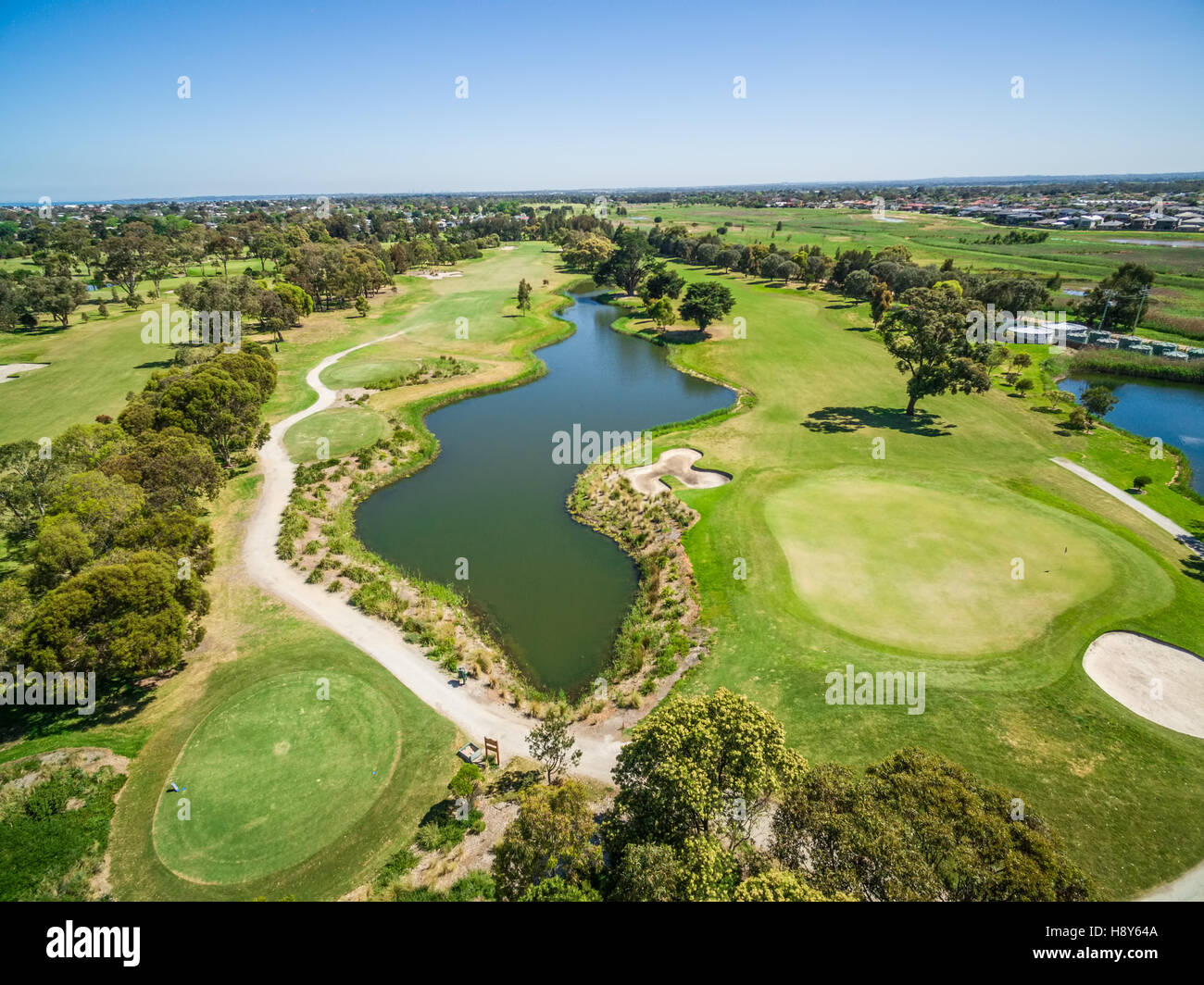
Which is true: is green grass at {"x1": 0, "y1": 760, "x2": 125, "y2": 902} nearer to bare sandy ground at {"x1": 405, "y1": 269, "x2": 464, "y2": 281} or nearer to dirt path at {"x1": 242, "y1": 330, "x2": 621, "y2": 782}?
dirt path at {"x1": 242, "y1": 330, "x2": 621, "y2": 782}

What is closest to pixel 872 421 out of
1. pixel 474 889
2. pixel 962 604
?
pixel 962 604

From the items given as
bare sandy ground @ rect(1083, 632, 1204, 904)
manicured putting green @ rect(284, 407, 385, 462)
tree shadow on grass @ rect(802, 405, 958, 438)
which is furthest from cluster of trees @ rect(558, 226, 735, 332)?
bare sandy ground @ rect(1083, 632, 1204, 904)

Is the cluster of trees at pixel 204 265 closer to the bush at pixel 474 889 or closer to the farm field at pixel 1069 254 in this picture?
the bush at pixel 474 889

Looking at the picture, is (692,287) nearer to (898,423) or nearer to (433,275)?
(898,423)

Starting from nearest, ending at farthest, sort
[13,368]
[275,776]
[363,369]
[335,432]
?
[275,776]
[335,432]
[13,368]
[363,369]

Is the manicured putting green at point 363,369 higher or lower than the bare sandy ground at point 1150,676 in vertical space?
higher

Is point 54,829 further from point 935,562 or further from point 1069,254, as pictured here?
point 1069,254

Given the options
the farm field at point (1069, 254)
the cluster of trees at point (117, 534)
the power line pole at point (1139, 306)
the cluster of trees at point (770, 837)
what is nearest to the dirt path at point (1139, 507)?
the cluster of trees at point (770, 837)
